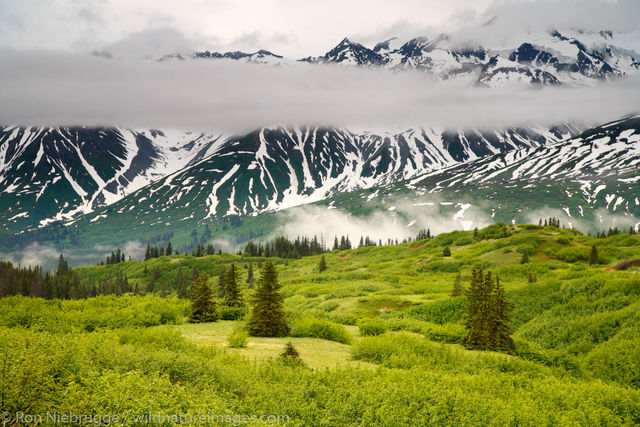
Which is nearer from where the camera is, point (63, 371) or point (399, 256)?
point (63, 371)

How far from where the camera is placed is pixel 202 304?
31.6 metres

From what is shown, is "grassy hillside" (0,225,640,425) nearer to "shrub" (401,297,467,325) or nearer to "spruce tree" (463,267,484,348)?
"shrub" (401,297,467,325)

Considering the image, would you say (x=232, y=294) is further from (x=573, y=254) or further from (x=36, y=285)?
(x=36, y=285)

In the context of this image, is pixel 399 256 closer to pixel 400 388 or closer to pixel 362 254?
pixel 362 254

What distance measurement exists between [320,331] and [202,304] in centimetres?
971

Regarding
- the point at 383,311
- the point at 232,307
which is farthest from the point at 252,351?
the point at 383,311

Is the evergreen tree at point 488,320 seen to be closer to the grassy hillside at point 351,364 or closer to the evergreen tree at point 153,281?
the grassy hillside at point 351,364

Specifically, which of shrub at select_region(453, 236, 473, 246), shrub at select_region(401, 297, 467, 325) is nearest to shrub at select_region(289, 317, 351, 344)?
shrub at select_region(401, 297, 467, 325)

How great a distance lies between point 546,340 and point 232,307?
80.1 feet

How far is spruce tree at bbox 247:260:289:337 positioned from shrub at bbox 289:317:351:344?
30.7 inches

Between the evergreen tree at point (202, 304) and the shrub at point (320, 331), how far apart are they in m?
7.39

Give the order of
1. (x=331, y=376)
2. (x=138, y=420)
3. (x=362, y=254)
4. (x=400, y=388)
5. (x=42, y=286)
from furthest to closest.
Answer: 1. (x=362, y=254)
2. (x=42, y=286)
3. (x=331, y=376)
4. (x=400, y=388)
5. (x=138, y=420)

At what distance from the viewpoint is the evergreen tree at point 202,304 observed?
102ft

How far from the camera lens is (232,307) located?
35531mm
